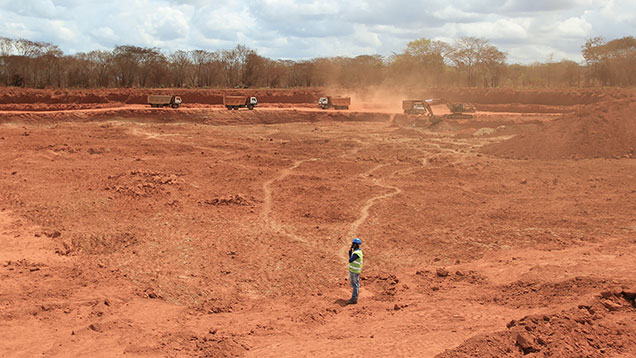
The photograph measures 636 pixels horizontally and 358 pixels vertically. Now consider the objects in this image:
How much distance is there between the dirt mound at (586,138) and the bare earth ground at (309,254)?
1.13 meters

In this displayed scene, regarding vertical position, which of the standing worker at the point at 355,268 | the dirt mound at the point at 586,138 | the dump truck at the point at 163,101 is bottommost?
the standing worker at the point at 355,268

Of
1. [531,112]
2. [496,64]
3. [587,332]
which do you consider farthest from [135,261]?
[496,64]

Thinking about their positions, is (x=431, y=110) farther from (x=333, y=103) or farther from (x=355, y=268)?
(x=355, y=268)

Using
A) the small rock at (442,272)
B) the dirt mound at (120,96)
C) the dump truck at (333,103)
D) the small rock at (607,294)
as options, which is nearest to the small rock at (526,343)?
the small rock at (607,294)

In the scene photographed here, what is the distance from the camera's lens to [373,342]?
270 inches

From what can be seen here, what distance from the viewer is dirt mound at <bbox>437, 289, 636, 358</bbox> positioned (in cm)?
574

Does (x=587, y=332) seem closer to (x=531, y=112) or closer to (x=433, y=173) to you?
(x=433, y=173)

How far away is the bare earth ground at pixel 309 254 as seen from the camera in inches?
278

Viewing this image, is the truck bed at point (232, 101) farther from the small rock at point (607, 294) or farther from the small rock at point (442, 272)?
the small rock at point (607, 294)

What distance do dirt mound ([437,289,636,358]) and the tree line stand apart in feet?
178

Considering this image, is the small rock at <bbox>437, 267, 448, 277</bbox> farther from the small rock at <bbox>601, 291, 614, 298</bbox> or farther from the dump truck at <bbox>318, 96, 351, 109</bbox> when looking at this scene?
the dump truck at <bbox>318, 96, 351, 109</bbox>

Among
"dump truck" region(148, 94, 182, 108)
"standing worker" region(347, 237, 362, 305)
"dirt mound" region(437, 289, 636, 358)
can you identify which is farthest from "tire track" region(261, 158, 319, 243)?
"dump truck" region(148, 94, 182, 108)

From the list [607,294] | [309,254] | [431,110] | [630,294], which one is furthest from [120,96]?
[630,294]

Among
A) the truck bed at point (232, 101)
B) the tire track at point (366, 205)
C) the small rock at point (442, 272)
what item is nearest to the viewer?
the small rock at point (442, 272)
